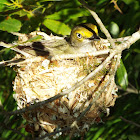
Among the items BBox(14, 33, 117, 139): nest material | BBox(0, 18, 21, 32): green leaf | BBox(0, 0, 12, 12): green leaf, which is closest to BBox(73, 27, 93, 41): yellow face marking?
BBox(14, 33, 117, 139): nest material

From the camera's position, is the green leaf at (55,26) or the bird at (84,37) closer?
the green leaf at (55,26)

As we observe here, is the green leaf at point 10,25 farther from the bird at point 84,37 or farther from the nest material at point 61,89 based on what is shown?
the bird at point 84,37

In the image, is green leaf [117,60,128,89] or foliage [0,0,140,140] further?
green leaf [117,60,128,89]

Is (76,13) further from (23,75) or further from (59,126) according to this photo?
(59,126)

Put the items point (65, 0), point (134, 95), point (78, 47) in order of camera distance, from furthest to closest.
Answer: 1. point (134, 95)
2. point (78, 47)
3. point (65, 0)

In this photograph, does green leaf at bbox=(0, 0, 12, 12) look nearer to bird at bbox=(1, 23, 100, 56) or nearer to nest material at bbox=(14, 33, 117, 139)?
bird at bbox=(1, 23, 100, 56)

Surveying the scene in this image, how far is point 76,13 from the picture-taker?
2.82 metres

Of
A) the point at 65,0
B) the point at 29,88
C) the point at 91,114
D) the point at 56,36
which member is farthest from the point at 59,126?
the point at 65,0

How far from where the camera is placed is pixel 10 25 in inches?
105

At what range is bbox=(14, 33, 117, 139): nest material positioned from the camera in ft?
9.07

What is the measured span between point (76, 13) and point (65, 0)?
207 mm

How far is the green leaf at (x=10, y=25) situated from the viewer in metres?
2.65

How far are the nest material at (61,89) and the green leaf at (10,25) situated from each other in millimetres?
453

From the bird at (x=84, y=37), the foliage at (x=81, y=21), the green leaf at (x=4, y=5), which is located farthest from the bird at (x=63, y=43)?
the green leaf at (x=4, y=5)
